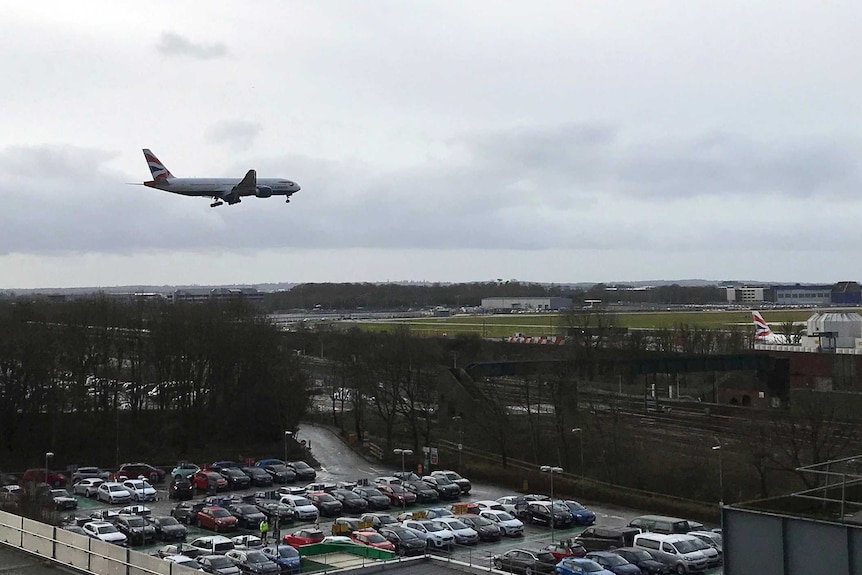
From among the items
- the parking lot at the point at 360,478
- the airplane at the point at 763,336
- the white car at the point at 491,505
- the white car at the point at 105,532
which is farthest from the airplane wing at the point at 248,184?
the airplane at the point at 763,336

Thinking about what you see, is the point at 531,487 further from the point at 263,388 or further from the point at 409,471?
the point at 263,388

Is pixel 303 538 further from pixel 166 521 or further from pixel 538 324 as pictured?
pixel 538 324

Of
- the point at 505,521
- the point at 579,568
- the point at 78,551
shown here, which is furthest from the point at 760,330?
the point at 78,551

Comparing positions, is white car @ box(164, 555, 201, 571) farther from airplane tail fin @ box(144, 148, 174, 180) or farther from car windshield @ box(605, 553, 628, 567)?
airplane tail fin @ box(144, 148, 174, 180)

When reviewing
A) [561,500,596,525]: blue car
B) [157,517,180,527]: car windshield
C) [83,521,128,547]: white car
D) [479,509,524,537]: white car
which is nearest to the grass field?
[561,500,596,525]: blue car

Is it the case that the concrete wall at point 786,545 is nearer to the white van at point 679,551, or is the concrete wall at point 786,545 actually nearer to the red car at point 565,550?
the white van at point 679,551

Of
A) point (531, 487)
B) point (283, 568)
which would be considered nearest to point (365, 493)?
point (531, 487)
